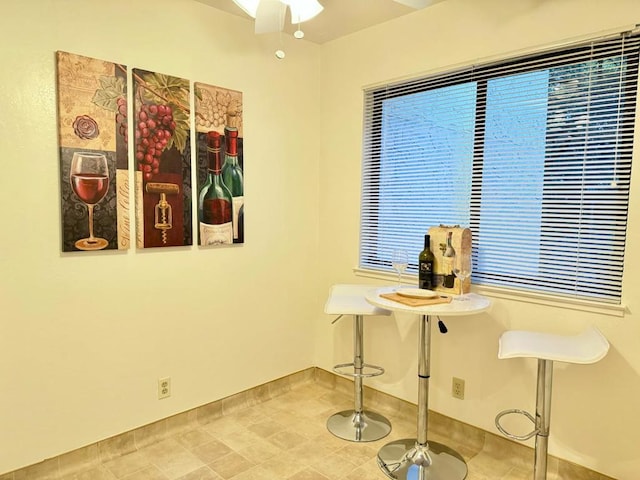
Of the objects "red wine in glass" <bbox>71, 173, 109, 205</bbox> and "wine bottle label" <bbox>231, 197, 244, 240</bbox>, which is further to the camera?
"wine bottle label" <bbox>231, 197, 244, 240</bbox>

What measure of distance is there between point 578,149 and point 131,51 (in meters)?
2.32

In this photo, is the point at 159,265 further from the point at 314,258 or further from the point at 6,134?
the point at 314,258

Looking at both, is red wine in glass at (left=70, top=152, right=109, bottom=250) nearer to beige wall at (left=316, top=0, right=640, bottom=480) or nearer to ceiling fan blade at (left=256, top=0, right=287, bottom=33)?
ceiling fan blade at (left=256, top=0, right=287, bottom=33)

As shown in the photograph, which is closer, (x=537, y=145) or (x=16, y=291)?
(x=16, y=291)

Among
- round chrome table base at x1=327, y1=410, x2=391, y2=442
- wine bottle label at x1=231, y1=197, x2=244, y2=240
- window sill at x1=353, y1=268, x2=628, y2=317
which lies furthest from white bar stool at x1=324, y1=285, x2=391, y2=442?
wine bottle label at x1=231, y1=197, x2=244, y2=240

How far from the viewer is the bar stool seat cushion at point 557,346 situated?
1.73 meters

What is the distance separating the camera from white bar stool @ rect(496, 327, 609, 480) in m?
1.75

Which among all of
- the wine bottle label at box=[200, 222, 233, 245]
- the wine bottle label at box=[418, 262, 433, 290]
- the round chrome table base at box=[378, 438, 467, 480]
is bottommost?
the round chrome table base at box=[378, 438, 467, 480]

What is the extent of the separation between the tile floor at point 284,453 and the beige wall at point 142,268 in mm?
168

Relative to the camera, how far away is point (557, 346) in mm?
1875

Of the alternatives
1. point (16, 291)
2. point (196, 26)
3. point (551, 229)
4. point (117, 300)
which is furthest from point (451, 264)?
point (16, 291)

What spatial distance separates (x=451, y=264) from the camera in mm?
2381

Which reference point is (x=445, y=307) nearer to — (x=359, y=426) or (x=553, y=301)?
(x=553, y=301)

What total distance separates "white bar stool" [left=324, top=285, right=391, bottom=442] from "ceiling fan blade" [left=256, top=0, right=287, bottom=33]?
4.90 feet
